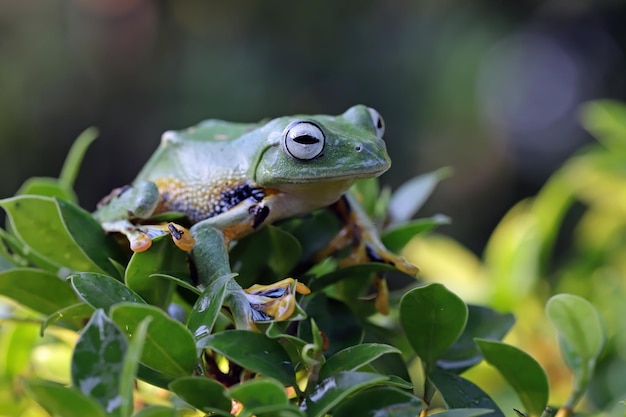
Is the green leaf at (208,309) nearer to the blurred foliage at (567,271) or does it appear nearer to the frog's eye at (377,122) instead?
the frog's eye at (377,122)

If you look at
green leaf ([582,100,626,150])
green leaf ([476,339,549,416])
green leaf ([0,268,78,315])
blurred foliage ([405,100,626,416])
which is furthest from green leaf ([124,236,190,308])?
green leaf ([582,100,626,150])

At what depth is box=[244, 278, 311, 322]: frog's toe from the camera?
2.15 ft

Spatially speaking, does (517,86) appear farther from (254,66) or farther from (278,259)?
(278,259)

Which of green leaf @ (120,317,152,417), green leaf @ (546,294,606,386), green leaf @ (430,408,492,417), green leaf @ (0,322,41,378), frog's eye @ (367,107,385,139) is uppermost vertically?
frog's eye @ (367,107,385,139)

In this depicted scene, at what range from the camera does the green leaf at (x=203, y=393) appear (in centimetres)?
58

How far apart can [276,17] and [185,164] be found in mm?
3438

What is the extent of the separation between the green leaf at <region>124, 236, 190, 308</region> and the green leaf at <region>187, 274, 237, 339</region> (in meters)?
0.07

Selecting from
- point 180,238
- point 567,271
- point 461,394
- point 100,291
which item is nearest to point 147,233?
point 180,238

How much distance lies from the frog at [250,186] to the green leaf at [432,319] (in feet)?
0.40

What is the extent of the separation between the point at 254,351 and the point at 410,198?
0.54 meters

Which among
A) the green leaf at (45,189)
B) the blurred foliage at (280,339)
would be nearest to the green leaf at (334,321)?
the blurred foliage at (280,339)

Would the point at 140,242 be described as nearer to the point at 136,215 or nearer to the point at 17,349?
the point at 136,215

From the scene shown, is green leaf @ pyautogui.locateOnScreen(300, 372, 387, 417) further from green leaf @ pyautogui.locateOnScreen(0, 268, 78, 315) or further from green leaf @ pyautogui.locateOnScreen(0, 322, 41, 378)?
green leaf @ pyautogui.locateOnScreen(0, 322, 41, 378)

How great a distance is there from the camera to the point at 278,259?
33.9 inches
